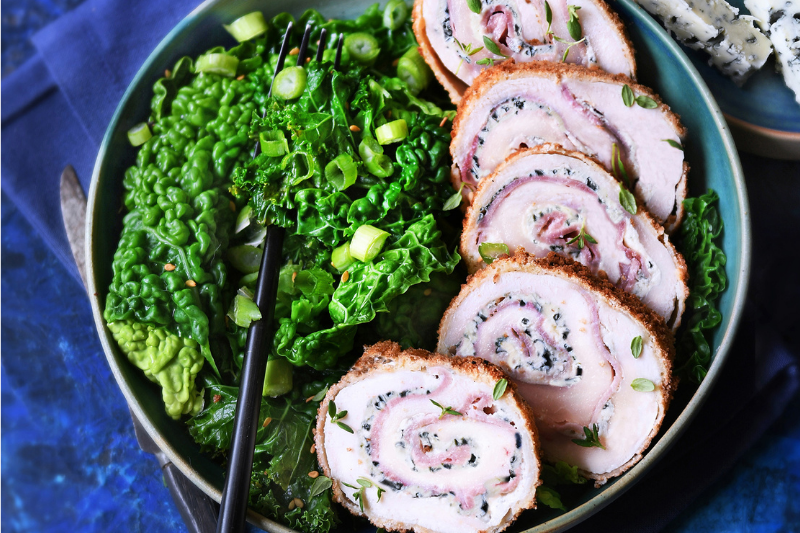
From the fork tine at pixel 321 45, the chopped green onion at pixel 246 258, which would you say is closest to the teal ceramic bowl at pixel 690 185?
the fork tine at pixel 321 45

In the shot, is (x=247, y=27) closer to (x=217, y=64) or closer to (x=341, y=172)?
(x=217, y=64)

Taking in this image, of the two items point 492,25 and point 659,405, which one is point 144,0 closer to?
point 492,25

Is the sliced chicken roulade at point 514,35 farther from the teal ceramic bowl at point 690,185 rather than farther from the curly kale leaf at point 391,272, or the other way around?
the curly kale leaf at point 391,272

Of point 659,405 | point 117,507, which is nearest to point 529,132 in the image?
point 659,405

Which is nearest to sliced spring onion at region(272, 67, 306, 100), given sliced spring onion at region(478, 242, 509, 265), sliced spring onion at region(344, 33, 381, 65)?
sliced spring onion at region(344, 33, 381, 65)

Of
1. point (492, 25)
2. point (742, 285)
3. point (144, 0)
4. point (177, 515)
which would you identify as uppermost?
point (144, 0)

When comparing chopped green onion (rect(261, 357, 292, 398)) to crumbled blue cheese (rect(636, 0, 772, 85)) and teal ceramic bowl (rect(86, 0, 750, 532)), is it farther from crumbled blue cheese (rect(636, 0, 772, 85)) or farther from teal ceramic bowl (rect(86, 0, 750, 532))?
crumbled blue cheese (rect(636, 0, 772, 85))
